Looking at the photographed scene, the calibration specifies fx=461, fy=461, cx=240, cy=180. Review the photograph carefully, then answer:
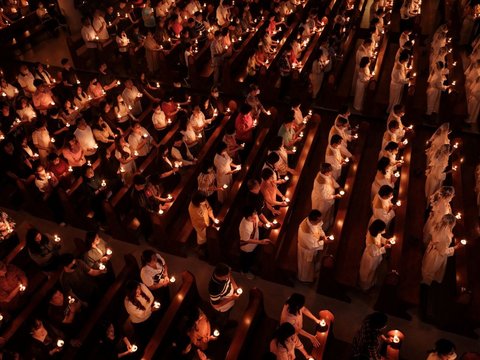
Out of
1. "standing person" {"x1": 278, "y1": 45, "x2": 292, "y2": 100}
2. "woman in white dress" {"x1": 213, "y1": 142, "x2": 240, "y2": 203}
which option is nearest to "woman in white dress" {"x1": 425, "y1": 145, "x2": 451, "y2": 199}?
"woman in white dress" {"x1": 213, "y1": 142, "x2": 240, "y2": 203}

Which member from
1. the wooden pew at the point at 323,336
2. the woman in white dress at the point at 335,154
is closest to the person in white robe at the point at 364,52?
the woman in white dress at the point at 335,154

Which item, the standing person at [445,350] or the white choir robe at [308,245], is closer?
the standing person at [445,350]

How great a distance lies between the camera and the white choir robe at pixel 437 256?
5.97 metres

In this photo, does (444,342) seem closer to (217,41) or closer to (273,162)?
(273,162)

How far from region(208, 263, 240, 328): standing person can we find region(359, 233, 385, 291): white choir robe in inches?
71.4

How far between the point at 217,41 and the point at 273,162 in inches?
177

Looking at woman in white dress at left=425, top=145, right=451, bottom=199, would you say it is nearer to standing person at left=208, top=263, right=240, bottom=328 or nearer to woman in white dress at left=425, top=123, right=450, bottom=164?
woman in white dress at left=425, top=123, right=450, bottom=164

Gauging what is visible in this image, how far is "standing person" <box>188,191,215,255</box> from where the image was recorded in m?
6.30

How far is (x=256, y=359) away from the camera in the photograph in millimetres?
5520

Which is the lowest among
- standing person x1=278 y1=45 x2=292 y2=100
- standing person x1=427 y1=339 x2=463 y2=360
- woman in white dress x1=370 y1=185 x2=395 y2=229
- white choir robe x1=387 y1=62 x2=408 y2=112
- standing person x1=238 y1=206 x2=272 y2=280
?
standing person x1=238 y1=206 x2=272 y2=280

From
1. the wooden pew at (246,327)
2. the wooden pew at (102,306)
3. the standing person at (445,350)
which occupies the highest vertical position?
the standing person at (445,350)

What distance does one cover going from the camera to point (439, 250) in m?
6.02

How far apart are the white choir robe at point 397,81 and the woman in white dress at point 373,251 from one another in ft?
13.9

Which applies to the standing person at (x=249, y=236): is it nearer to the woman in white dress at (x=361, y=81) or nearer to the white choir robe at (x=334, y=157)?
the white choir robe at (x=334, y=157)
